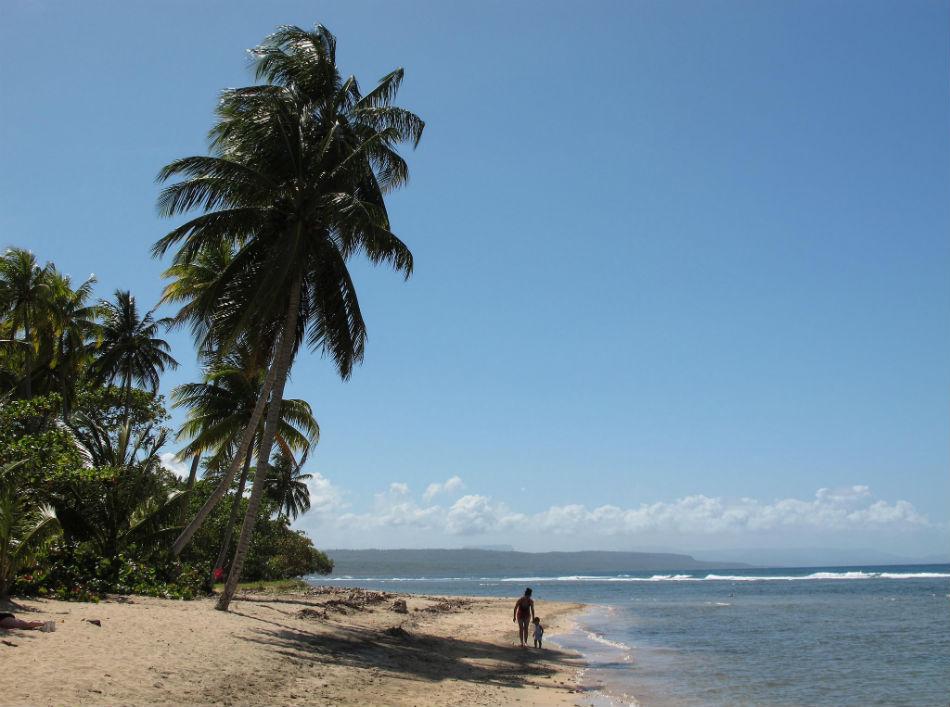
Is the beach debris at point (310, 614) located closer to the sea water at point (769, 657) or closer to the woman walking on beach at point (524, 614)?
the woman walking on beach at point (524, 614)

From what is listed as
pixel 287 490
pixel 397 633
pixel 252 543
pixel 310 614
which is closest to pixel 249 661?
pixel 397 633

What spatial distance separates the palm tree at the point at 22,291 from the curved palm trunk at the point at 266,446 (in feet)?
44.5

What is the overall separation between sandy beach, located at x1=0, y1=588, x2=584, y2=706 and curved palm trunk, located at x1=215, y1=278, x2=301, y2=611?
0.76 m

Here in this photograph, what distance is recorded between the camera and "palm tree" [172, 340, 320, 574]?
74.7 feet

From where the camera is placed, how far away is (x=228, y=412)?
2339cm

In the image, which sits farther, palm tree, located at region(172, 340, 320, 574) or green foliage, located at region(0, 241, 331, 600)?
palm tree, located at region(172, 340, 320, 574)

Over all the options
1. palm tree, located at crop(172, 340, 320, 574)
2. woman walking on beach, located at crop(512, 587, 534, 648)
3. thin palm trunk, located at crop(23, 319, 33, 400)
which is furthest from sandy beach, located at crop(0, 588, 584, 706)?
thin palm trunk, located at crop(23, 319, 33, 400)

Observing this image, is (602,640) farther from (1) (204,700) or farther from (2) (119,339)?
(2) (119,339)

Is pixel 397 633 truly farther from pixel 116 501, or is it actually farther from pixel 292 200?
pixel 292 200

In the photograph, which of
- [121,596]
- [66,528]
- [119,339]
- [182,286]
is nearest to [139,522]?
[66,528]

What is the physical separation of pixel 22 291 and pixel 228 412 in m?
8.78

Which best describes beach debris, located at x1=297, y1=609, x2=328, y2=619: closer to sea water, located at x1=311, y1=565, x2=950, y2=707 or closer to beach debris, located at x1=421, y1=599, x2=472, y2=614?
sea water, located at x1=311, y1=565, x2=950, y2=707

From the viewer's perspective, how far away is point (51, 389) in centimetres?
3050

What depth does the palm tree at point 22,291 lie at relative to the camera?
80.9 ft
